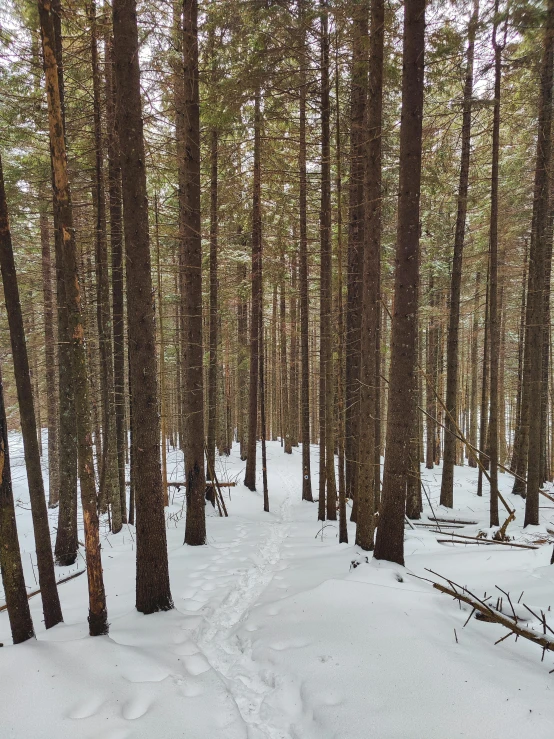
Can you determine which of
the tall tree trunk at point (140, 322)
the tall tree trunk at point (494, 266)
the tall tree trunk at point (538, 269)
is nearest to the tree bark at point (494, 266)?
the tall tree trunk at point (494, 266)

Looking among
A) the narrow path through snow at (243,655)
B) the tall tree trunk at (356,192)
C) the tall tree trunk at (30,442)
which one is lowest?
the narrow path through snow at (243,655)

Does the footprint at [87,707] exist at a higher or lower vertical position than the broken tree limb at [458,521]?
higher

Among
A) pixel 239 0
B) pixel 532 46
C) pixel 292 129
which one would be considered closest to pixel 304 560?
pixel 239 0

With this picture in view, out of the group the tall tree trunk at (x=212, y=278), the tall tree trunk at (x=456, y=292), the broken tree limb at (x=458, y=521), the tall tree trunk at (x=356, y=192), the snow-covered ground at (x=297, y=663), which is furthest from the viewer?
the tall tree trunk at (x=212, y=278)

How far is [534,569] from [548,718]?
2616mm

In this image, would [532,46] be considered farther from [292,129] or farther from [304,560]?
[304,560]

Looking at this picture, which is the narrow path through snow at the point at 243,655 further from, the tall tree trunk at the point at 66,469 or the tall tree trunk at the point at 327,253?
the tall tree trunk at the point at 66,469

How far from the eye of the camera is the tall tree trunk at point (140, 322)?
156 inches

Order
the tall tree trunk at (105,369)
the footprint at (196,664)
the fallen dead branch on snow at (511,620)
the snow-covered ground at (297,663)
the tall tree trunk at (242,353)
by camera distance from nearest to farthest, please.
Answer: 1. the snow-covered ground at (297,663)
2. the fallen dead branch on snow at (511,620)
3. the footprint at (196,664)
4. the tall tree trunk at (105,369)
5. the tall tree trunk at (242,353)

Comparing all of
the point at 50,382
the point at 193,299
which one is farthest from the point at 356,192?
the point at 50,382

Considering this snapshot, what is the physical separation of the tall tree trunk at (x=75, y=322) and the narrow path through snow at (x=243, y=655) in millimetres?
1140

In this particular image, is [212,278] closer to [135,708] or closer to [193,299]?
[193,299]

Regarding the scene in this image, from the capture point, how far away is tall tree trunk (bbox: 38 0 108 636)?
3.33 meters

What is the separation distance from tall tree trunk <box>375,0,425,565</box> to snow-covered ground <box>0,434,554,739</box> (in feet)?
2.13
